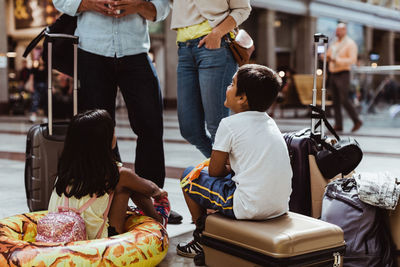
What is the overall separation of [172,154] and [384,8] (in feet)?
85.4

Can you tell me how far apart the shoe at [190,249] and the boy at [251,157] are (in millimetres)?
216

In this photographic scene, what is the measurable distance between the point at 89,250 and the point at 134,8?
4.94ft

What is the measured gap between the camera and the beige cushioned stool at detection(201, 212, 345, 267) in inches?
73.0

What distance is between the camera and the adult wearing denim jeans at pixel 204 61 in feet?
9.00

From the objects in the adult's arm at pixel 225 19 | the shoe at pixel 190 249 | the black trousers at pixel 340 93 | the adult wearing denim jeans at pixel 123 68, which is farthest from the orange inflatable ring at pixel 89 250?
the black trousers at pixel 340 93

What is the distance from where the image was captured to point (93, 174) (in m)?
2.17

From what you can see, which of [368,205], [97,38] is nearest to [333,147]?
[368,205]

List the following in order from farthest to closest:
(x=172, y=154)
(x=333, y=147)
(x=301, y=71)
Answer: (x=301, y=71), (x=172, y=154), (x=333, y=147)

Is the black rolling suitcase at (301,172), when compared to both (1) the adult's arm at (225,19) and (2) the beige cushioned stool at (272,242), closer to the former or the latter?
(2) the beige cushioned stool at (272,242)

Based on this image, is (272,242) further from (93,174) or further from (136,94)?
(136,94)

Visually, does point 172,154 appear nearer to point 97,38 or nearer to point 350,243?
point 97,38

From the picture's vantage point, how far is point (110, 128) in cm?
219

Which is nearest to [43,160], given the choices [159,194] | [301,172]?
[159,194]

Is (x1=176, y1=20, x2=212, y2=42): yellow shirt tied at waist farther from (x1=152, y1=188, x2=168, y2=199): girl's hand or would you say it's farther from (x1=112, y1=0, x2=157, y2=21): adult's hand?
(x1=152, y1=188, x2=168, y2=199): girl's hand
